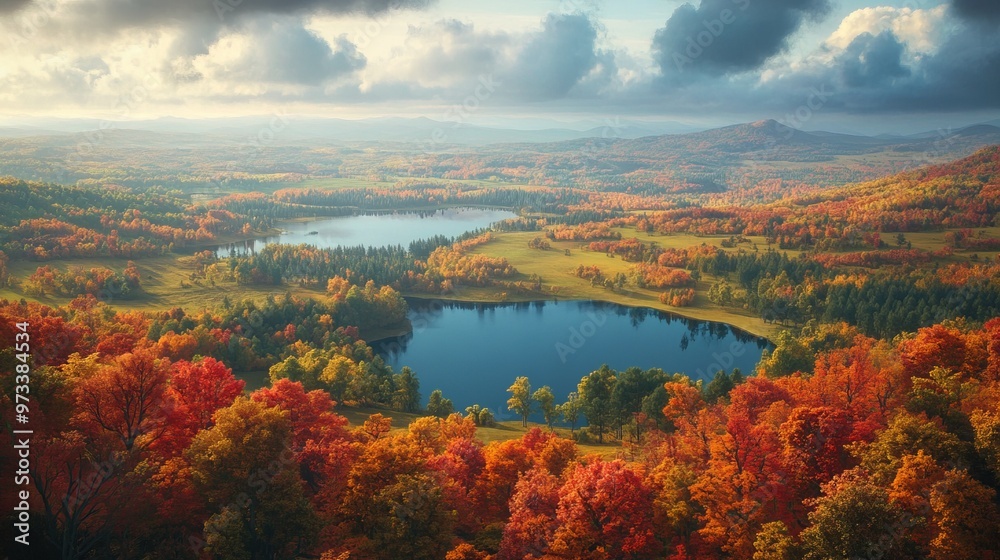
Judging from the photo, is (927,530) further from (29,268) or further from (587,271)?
(29,268)

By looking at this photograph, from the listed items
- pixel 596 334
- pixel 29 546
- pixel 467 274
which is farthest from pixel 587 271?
pixel 29 546

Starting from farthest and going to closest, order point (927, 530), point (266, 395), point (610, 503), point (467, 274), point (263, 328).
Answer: point (467, 274), point (263, 328), point (266, 395), point (610, 503), point (927, 530)

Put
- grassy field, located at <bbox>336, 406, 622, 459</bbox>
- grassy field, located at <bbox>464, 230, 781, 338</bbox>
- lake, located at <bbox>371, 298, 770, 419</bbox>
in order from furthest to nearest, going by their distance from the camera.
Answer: grassy field, located at <bbox>464, 230, 781, 338</bbox> < lake, located at <bbox>371, 298, 770, 419</bbox> < grassy field, located at <bbox>336, 406, 622, 459</bbox>

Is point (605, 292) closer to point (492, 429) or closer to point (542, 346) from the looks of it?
point (542, 346)

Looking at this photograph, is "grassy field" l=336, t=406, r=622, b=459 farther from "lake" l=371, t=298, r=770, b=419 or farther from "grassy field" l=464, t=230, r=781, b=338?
"grassy field" l=464, t=230, r=781, b=338

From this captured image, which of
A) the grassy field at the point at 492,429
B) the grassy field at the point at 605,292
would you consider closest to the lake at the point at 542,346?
the grassy field at the point at 605,292

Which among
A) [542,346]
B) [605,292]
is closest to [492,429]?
[542,346]

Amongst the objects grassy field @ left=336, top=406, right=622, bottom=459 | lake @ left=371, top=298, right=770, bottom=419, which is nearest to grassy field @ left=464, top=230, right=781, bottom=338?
lake @ left=371, top=298, right=770, bottom=419

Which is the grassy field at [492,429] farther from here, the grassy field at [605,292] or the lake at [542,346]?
the grassy field at [605,292]
